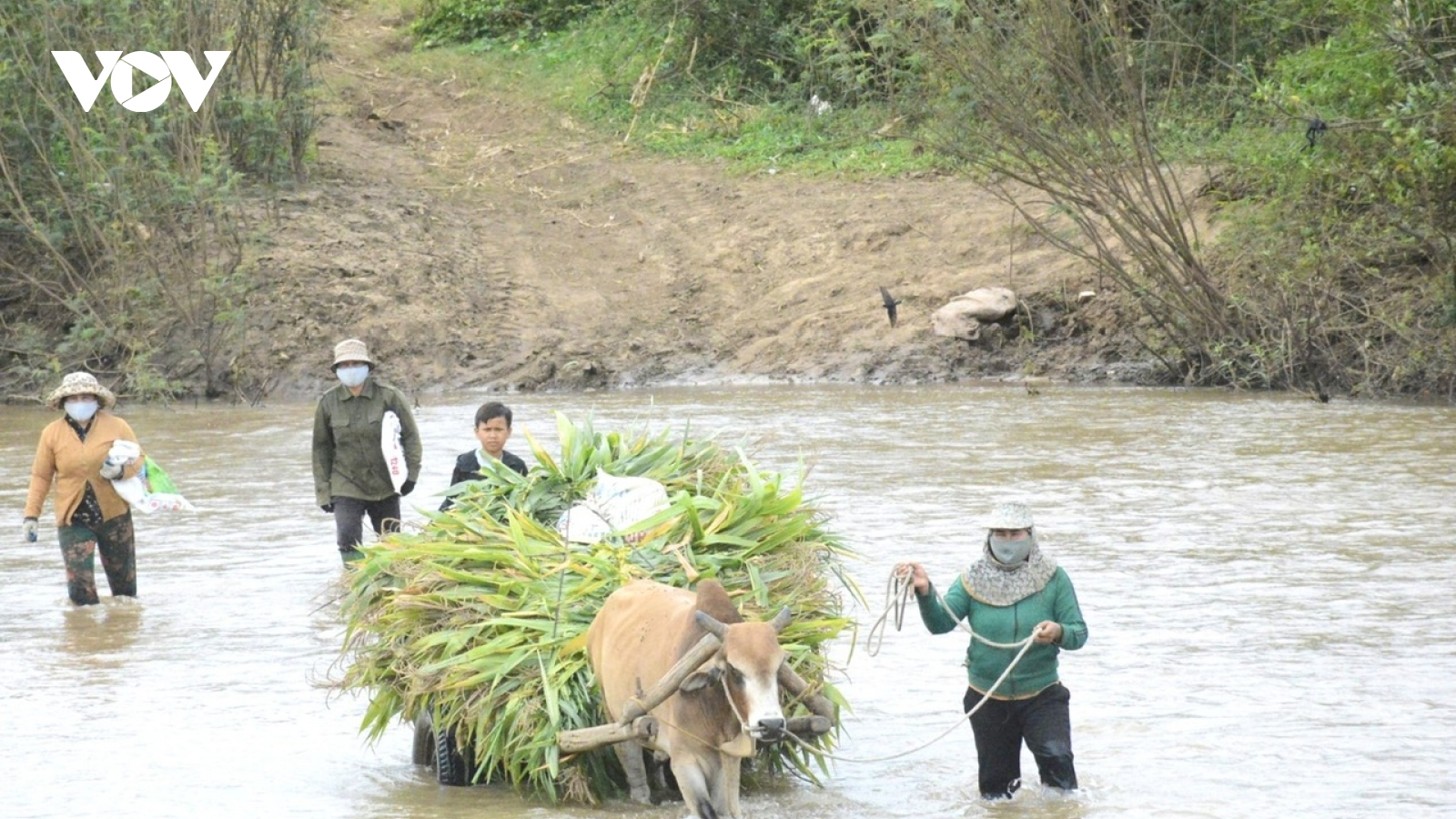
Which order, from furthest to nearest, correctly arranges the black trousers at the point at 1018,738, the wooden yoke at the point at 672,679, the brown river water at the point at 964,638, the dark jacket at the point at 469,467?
the dark jacket at the point at 469,467
the brown river water at the point at 964,638
the black trousers at the point at 1018,738
the wooden yoke at the point at 672,679

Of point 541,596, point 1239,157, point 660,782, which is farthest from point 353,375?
point 1239,157

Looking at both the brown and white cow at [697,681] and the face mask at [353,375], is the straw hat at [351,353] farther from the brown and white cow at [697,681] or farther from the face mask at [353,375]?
the brown and white cow at [697,681]

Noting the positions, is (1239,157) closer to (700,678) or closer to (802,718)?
(802,718)

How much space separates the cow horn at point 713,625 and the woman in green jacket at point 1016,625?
1057 millimetres

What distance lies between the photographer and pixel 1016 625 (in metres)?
6.89

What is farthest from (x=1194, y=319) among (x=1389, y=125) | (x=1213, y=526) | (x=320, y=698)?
(x=320, y=698)

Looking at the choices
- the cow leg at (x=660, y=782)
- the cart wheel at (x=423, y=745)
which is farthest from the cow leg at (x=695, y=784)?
the cart wheel at (x=423, y=745)

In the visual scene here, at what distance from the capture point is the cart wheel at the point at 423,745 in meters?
7.79

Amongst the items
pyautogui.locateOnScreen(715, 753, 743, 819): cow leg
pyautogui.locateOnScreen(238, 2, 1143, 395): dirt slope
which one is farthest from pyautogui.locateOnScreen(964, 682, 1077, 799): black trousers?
pyautogui.locateOnScreen(238, 2, 1143, 395): dirt slope

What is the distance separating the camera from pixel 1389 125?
61.6 ft

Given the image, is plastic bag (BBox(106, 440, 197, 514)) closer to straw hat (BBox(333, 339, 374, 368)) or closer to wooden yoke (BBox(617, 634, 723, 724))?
straw hat (BBox(333, 339, 374, 368))

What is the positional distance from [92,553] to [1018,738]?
6583 millimetres

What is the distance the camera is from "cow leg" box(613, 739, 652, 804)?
22.4 feet

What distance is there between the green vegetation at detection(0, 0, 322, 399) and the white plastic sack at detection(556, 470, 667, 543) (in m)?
16.9
